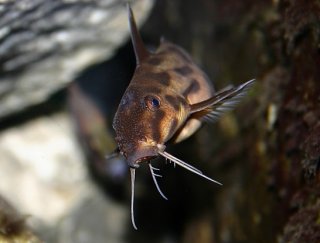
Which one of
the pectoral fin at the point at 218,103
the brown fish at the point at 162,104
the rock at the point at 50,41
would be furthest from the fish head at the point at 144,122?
the rock at the point at 50,41

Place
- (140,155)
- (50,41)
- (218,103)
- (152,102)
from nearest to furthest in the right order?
(140,155)
(152,102)
(218,103)
(50,41)

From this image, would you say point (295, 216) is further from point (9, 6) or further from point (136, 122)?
point (9, 6)

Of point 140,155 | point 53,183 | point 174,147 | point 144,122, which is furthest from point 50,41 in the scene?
point 53,183

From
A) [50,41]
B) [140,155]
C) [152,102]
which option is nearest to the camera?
[140,155]

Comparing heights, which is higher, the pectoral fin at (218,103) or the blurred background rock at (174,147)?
the pectoral fin at (218,103)

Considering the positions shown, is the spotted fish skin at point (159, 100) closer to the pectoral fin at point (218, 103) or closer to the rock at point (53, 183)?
the pectoral fin at point (218, 103)

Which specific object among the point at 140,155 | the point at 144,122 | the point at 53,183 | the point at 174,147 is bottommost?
the point at 53,183

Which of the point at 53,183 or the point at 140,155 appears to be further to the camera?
the point at 53,183

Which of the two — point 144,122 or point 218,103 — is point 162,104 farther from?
point 218,103

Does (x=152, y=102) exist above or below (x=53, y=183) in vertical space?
above
